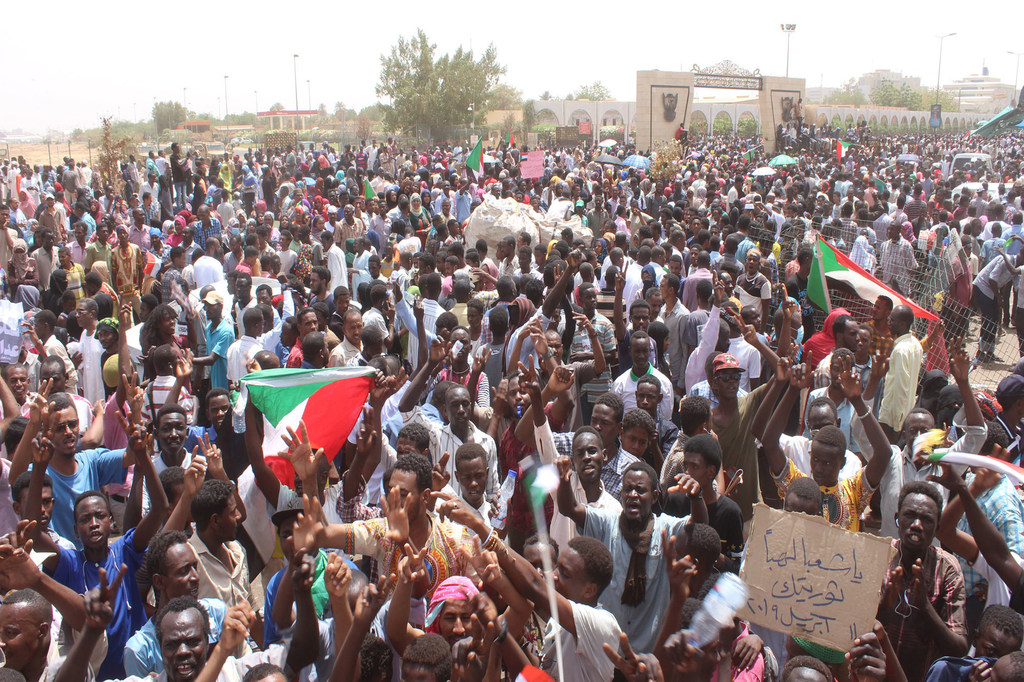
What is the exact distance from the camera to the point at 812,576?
136 inches

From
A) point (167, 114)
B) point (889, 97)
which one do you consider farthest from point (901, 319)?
point (889, 97)

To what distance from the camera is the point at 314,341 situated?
6.10 metres

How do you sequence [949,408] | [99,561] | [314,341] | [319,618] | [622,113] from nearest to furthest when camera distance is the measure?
[319,618] → [99,561] → [949,408] → [314,341] → [622,113]

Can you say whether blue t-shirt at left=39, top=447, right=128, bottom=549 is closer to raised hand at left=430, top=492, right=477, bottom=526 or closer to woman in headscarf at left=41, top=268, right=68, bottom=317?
raised hand at left=430, top=492, right=477, bottom=526

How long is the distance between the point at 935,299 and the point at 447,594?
335 inches

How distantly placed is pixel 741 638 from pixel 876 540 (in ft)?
2.10

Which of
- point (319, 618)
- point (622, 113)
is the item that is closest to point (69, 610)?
point (319, 618)

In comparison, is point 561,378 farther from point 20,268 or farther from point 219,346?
point 20,268

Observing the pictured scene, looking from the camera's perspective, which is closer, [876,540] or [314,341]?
[876,540]

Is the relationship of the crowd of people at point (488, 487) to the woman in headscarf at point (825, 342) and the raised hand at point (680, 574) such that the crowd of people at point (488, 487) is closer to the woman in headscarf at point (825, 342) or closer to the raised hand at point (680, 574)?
the raised hand at point (680, 574)

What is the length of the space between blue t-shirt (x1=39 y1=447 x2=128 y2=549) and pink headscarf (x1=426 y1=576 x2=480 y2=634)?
2230 mm

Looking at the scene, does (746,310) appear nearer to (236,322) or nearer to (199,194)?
(236,322)

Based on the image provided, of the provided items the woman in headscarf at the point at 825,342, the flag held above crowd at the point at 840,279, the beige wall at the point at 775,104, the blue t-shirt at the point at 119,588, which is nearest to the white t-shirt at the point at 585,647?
the blue t-shirt at the point at 119,588

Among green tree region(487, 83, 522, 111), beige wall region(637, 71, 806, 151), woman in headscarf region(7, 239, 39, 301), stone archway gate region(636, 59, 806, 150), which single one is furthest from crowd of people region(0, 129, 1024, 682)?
green tree region(487, 83, 522, 111)
